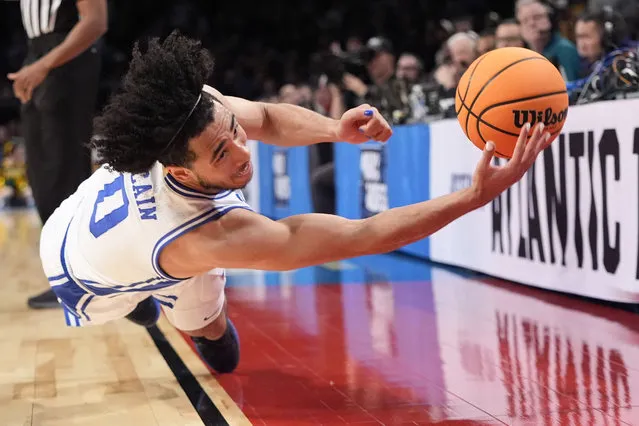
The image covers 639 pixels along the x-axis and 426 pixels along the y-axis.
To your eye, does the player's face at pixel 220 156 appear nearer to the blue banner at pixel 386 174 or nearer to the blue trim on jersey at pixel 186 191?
the blue trim on jersey at pixel 186 191

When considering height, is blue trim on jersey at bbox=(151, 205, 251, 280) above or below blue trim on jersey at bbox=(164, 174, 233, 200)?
below

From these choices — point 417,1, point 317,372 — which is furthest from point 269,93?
point 317,372

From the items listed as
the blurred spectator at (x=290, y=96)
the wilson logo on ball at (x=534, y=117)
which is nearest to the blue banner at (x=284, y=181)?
the blurred spectator at (x=290, y=96)

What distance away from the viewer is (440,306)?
5352mm

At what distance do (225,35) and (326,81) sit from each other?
1055 centimetres

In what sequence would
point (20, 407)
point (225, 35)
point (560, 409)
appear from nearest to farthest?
point (560, 409), point (20, 407), point (225, 35)

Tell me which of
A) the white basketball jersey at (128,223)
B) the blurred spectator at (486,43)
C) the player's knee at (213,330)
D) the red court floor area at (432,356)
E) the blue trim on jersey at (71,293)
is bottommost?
the red court floor area at (432,356)

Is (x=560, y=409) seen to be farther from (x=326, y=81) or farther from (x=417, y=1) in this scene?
(x=417, y=1)

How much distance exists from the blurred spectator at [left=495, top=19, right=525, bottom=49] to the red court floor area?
177cm

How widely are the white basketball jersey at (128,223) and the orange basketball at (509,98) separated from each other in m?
0.86

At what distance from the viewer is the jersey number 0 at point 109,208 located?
309 centimetres

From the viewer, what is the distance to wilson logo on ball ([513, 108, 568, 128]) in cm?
297

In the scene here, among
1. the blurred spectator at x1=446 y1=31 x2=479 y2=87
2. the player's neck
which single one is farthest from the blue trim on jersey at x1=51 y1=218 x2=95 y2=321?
the blurred spectator at x1=446 y1=31 x2=479 y2=87

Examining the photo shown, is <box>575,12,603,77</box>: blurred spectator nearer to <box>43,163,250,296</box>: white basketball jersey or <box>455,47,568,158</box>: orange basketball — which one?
<box>455,47,568,158</box>: orange basketball
